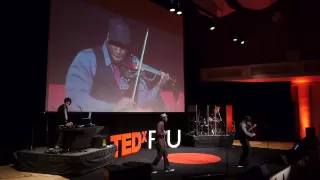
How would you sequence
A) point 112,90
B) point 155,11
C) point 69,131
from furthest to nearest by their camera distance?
point 155,11 → point 112,90 → point 69,131

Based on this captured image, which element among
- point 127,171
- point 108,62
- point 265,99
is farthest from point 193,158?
point 265,99

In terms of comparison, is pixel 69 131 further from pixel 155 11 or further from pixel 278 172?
pixel 155 11

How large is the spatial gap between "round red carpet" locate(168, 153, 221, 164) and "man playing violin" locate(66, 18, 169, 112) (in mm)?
2129

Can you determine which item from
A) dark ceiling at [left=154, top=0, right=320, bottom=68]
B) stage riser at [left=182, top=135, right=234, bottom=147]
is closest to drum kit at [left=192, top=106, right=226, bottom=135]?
stage riser at [left=182, top=135, right=234, bottom=147]

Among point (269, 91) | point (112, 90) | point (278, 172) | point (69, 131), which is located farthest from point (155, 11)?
point (278, 172)

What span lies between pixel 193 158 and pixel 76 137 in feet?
12.6

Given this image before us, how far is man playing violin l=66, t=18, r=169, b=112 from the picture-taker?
25.2ft

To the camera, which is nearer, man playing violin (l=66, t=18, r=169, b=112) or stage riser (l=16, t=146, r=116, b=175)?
stage riser (l=16, t=146, r=116, b=175)

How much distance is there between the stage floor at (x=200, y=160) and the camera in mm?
6878

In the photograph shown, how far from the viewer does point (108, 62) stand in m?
8.66

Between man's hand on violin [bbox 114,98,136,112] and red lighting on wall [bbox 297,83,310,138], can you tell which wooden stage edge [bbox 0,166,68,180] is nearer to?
man's hand on violin [bbox 114,98,136,112]

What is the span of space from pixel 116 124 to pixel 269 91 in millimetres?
7909

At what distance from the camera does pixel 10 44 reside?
688 cm

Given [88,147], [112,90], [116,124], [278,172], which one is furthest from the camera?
[116,124]
